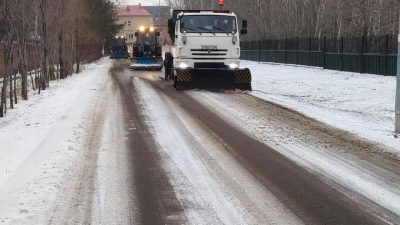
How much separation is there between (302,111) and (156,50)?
1040 inches

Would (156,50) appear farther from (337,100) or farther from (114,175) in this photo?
(114,175)

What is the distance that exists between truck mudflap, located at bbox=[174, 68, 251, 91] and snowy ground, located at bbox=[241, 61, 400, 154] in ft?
2.17

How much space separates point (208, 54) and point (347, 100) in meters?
5.70

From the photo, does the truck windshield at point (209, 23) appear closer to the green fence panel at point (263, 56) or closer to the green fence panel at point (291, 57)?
the green fence panel at point (291, 57)

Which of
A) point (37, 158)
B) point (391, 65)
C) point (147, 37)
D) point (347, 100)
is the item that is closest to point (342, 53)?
point (391, 65)

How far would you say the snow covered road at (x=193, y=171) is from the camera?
18.9 ft

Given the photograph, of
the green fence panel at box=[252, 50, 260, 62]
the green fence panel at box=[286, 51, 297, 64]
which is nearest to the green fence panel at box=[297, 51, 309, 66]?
the green fence panel at box=[286, 51, 297, 64]

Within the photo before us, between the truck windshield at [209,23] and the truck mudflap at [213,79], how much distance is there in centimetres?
154

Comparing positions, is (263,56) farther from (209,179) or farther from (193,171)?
(209,179)

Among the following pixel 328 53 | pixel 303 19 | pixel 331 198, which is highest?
pixel 303 19

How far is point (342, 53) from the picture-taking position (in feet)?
99.1

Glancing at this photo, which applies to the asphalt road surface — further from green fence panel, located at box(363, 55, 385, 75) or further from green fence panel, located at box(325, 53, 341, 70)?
green fence panel, located at box(325, 53, 341, 70)

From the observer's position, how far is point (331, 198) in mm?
6312

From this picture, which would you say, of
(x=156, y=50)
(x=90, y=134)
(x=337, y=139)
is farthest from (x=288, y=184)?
(x=156, y=50)
